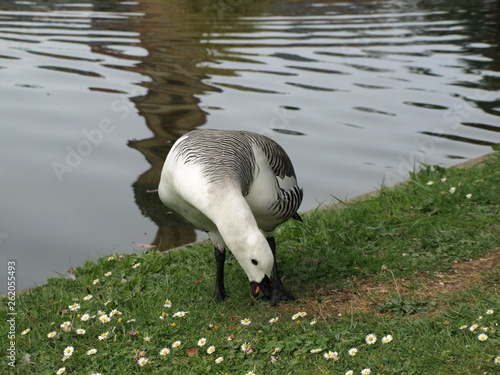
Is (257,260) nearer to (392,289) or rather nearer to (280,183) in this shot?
(280,183)

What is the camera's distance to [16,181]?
25.4 ft

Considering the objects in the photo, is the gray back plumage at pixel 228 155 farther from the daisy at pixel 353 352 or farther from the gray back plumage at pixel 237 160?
the daisy at pixel 353 352

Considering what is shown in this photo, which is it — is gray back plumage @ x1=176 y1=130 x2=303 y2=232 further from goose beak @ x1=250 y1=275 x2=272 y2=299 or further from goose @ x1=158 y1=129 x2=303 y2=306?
goose beak @ x1=250 y1=275 x2=272 y2=299

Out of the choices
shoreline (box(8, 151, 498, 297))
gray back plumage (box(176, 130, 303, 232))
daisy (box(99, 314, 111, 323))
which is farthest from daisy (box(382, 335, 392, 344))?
shoreline (box(8, 151, 498, 297))

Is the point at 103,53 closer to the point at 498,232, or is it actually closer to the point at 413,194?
the point at 413,194

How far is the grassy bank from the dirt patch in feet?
0.04

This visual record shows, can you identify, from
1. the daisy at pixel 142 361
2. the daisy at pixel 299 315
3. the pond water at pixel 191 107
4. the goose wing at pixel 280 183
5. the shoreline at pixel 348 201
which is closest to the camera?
the daisy at pixel 142 361

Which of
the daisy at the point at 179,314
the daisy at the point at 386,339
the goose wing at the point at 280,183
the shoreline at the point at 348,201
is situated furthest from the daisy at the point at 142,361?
the shoreline at the point at 348,201

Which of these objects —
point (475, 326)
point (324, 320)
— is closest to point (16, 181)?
point (324, 320)

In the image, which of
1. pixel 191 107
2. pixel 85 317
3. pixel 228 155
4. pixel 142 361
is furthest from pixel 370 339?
pixel 191 107

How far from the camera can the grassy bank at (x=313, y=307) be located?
391cm

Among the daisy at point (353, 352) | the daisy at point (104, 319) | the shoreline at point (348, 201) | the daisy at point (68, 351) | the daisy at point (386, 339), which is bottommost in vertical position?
the shoreline at point (348, 201)

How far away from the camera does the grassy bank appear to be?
3914 millimetres

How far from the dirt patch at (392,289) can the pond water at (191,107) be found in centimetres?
206
